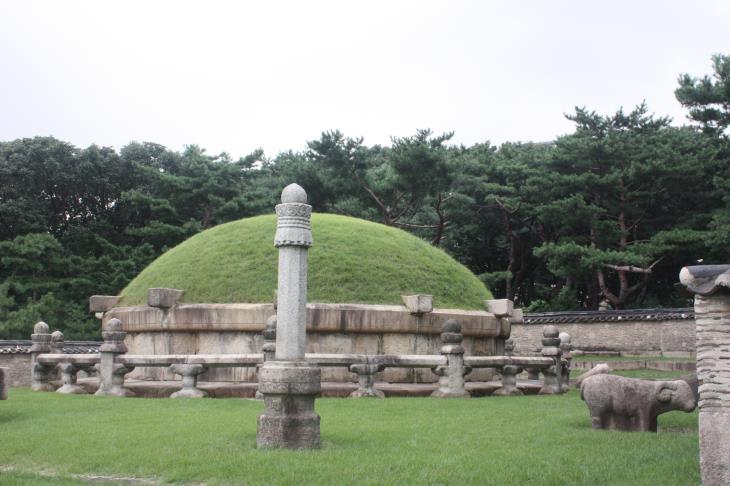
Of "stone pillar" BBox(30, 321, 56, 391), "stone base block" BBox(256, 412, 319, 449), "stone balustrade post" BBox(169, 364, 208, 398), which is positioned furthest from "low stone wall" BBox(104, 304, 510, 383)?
"stone base block" BBox(256, 412, 319, 449)

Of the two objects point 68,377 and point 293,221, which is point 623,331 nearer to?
point 68,377

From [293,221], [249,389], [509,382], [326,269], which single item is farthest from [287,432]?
[326,269]

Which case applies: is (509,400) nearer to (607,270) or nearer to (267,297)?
(267,297)

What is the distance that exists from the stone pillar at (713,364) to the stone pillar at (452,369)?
800 cm

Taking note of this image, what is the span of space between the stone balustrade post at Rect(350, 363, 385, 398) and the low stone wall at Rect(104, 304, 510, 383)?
52.1 inches

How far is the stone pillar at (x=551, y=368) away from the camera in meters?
15.2

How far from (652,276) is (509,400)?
21636 mm

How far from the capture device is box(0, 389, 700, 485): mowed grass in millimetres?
6168

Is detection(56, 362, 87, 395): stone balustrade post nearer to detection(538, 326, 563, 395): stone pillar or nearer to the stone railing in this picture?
the stone railing

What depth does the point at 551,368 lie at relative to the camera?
1529cm

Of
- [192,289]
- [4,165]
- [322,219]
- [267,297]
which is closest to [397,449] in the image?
[267,297]

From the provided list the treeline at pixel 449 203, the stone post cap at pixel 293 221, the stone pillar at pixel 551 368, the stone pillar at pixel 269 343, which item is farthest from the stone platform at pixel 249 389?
the treeline at pixel 449 203

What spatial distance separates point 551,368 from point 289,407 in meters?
8.88

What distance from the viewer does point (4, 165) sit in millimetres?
31984
